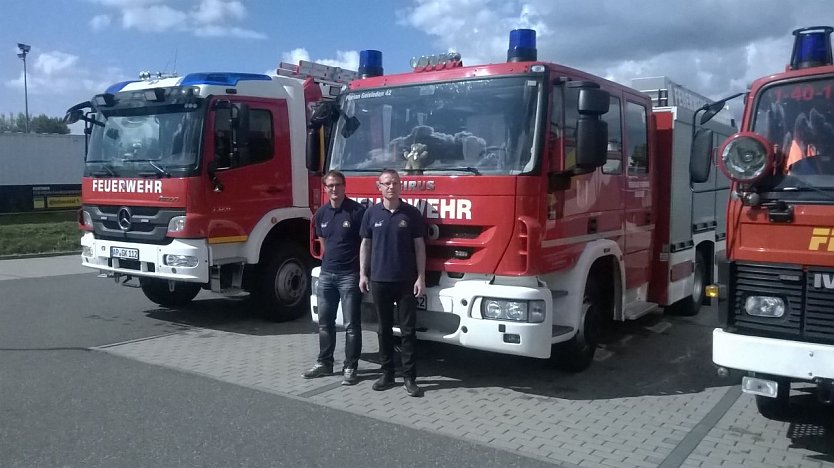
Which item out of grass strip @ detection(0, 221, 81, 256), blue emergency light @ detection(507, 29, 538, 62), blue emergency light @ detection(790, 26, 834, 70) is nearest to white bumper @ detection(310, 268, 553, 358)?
blue emergency light @ detection(507, 29, 538, 62)

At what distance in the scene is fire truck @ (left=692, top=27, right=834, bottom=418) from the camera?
171 inches

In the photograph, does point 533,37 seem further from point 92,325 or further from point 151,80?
point 92,325

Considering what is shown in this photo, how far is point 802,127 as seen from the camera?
186 inches

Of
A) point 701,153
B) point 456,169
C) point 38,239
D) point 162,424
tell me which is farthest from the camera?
point 38,239

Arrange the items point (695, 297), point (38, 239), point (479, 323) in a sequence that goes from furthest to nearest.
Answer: point (38, 239) → point (695, 297) → point (479, 323)

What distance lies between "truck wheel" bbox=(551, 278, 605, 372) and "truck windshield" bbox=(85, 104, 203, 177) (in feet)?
14.5

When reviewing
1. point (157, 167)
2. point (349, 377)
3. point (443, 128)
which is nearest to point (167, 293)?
Answer: point (157, 167)

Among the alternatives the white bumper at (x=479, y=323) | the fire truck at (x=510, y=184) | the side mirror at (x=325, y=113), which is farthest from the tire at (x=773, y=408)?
the side mirror at (x=325, y=113)

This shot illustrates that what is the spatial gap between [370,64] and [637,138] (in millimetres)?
2798

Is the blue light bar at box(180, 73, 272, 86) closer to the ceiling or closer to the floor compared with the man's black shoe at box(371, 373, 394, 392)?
closer to the ceiling

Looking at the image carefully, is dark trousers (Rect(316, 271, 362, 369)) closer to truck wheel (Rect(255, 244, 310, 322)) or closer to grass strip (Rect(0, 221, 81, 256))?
truck wheel (Rect(255, 244, 310, 322))

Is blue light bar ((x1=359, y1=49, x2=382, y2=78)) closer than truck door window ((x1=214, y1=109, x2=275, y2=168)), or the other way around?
blue light bar ((x1=359, y1=49, x2=382, y2=78))

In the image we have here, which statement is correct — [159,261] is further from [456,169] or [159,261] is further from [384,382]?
[456,169]

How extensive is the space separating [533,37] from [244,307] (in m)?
5.92
